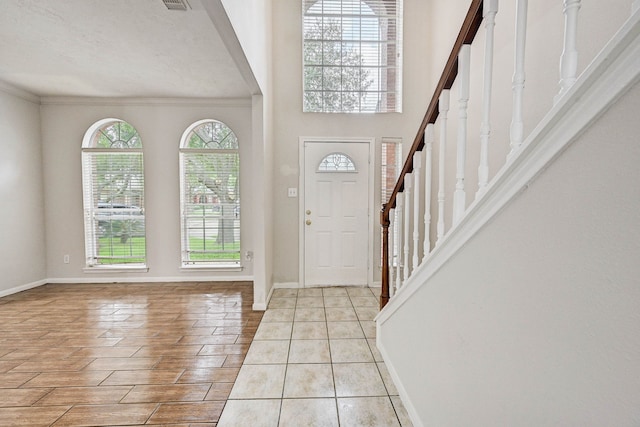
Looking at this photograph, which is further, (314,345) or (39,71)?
(39,71)

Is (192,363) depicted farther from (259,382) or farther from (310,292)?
(310,292)

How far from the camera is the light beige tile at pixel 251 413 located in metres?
1.53

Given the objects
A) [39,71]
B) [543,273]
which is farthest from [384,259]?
[39,71]

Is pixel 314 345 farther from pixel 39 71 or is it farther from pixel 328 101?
pixel 39 71

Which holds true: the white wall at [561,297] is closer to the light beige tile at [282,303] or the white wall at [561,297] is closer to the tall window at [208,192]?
the light beige tile at [282,303]

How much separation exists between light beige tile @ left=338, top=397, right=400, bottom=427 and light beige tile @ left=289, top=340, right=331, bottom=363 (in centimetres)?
45

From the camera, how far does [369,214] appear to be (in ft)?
12.4

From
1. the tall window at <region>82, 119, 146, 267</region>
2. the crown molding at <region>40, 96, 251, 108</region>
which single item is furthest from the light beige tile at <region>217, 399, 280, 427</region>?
the crown molding at <region>40, 96, 251, 108</region>

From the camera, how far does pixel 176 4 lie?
1939 mm

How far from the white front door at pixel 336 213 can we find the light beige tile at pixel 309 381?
5.91 feet

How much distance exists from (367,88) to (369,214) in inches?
65.3

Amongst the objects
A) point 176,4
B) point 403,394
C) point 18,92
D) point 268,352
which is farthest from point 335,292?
point 18,92

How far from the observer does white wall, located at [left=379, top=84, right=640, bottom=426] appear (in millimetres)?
517

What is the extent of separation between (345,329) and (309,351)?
49 centimetres
